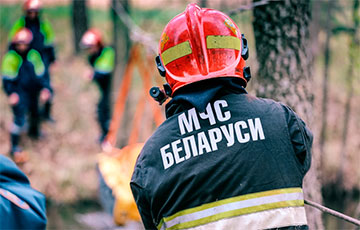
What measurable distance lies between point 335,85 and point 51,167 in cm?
808

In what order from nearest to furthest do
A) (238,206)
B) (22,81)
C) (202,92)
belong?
(238,206)
(202,92)
(22,81)

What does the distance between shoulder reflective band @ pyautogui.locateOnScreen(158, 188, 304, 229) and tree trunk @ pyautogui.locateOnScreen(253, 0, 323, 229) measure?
1285 millimetres

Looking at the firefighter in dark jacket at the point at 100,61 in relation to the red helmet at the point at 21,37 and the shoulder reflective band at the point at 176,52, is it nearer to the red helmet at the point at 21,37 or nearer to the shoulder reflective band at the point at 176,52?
the red helmet at the point at 21,37

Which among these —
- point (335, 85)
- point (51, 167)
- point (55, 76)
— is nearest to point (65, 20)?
point (55, 76)

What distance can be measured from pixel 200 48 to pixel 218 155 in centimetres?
43

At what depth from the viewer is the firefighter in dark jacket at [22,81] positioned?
661cm

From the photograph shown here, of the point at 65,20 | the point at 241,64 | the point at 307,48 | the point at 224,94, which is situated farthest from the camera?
the point at 65,20

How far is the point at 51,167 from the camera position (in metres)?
7.75

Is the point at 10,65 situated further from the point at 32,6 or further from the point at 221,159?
the point at 221,159

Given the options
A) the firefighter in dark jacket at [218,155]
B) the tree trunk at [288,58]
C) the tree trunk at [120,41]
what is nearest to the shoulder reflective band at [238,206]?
the firefighter in dark jacket at [218,155]

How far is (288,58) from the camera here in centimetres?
263

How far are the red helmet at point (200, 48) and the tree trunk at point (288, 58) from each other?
3.32 ft

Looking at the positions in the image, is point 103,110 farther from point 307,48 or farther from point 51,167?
point 307,48

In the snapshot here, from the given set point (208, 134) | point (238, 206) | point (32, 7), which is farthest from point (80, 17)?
point (238, 206)
